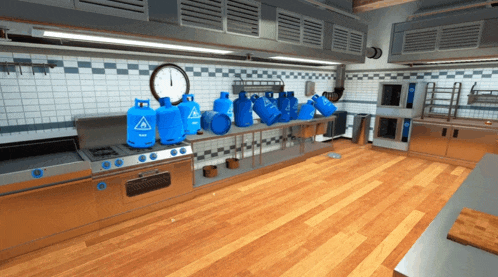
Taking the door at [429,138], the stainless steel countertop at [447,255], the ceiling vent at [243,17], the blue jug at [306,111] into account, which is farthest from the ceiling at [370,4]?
the stainless steel countertop at [447,255]

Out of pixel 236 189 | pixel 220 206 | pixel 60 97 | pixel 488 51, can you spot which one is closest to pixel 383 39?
pixel 488 51

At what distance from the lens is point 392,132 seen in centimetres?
411

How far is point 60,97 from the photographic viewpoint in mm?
2012

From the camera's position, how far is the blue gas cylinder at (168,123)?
2119 millimetres

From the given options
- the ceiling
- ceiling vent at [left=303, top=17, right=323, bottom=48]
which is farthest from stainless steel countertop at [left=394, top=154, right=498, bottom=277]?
the ceiling

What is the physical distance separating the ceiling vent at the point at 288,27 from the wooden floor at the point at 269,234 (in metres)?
1.52

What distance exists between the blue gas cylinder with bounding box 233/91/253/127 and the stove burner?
1.30m

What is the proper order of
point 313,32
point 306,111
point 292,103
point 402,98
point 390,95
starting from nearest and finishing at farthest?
point 313,32 < point 292,103 < point 306,111 < point 402,98 < point 390,95

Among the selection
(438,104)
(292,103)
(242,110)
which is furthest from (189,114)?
(438,104)

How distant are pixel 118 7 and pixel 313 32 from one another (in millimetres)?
1946

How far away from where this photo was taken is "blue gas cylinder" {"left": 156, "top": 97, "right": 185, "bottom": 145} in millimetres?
2119

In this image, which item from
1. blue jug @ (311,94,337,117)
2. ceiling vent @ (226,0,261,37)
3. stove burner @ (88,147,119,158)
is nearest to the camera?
stove burner @ (88,147,119,158)

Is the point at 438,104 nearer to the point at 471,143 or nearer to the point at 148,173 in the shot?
the point at 471,143

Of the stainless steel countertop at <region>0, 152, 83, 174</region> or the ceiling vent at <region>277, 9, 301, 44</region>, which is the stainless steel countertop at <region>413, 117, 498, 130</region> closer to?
the ceiling vent at <region>277, 9, 301, 44</region>
